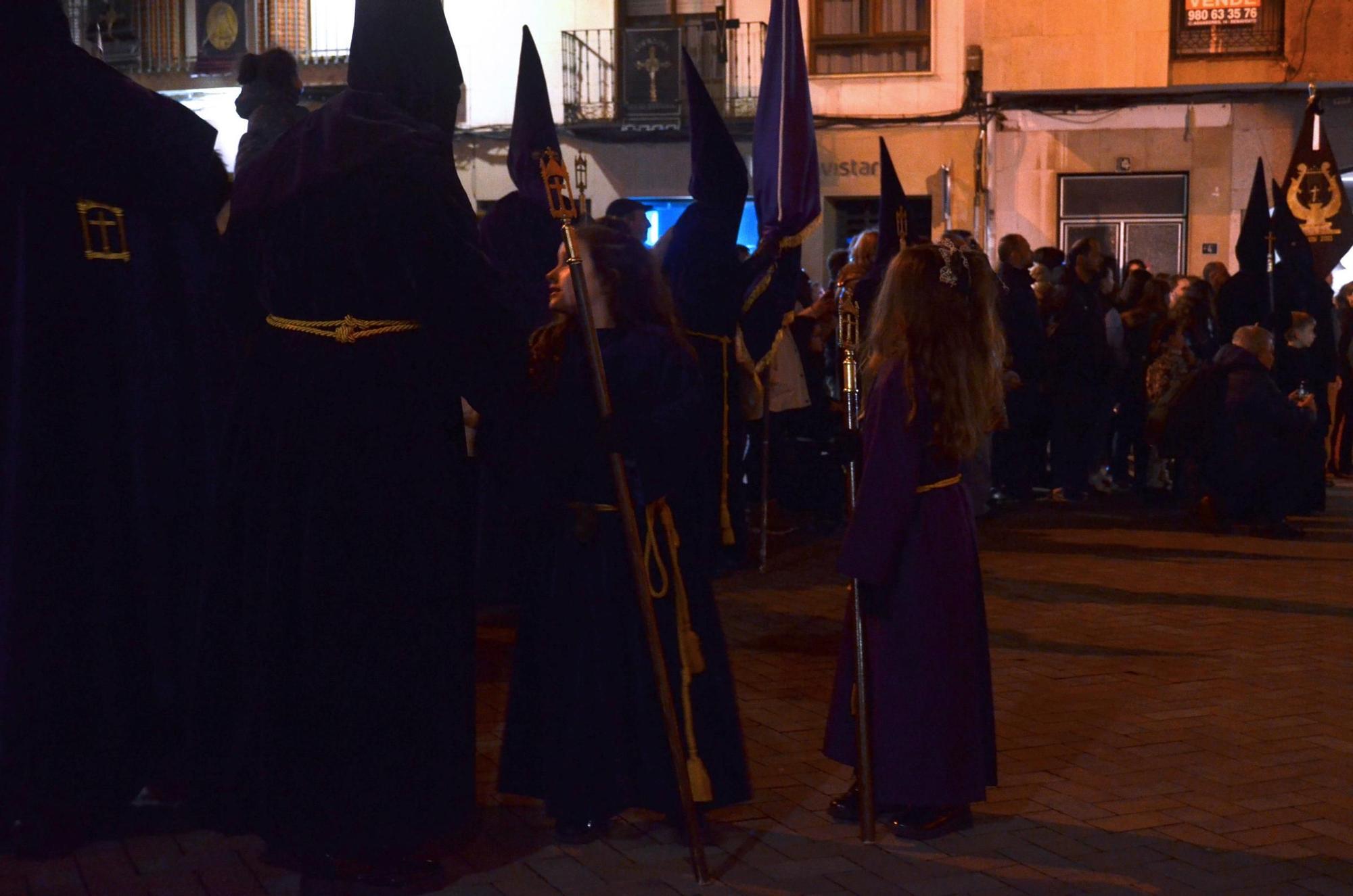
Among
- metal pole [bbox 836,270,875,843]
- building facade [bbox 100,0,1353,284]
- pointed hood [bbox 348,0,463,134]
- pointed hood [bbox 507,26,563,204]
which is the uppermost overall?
building facade [bbox 100,0,1353,284]

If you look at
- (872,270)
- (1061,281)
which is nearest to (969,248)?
(872,270)

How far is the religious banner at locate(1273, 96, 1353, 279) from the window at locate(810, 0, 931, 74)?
8.70 metres

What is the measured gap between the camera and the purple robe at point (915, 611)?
15.8 feet

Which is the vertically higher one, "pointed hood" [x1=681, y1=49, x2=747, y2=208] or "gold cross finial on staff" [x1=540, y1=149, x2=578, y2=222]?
"pointed hood" [x1=681, y1=49, x2=747, y2=208]

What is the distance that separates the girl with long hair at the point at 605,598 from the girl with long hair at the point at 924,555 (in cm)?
51

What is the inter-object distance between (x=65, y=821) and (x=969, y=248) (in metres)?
3.18

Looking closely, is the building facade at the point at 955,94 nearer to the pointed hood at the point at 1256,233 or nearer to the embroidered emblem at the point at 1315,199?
the embroidered emblem at the point at 1315,199

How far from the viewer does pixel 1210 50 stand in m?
21.2

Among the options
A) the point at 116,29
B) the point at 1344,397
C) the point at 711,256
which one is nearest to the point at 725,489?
the point at 711,256

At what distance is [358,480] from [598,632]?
0.93 m

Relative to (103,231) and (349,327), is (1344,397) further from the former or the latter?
(103,231)

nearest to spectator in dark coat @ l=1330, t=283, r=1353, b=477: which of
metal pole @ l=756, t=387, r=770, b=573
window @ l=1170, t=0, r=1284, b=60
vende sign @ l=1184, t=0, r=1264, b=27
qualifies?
window @ l=1170, t=0, r=1284, b=60

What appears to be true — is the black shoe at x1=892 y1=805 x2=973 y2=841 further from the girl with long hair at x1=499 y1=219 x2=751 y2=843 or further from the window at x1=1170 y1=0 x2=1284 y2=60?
the window at x1=1170 y1=0 x2=1284 y2=60

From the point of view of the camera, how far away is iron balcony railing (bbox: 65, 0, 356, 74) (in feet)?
77.9
